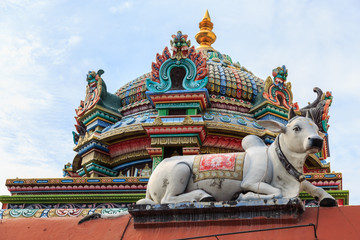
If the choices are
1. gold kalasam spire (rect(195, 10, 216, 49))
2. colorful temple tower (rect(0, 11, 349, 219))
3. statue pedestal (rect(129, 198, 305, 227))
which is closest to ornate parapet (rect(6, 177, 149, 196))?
colorful temple tower (rect(0, 11, 349, 219))

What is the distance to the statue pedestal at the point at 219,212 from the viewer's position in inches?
240

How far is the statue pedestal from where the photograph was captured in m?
6.10

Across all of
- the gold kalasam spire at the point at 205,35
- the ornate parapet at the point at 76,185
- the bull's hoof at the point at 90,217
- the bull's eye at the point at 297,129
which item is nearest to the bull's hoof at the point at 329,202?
the bull's eye at the point at 297,129

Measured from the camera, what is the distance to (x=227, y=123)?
17109 mm

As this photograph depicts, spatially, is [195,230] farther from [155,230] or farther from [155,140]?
[155,140]

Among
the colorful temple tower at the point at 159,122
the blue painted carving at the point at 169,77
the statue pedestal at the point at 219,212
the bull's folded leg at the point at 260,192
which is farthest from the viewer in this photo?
the blue painted carving at the point at 169,77

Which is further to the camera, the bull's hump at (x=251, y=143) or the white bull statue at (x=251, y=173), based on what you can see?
the bull's hump at (x=251, y=143)

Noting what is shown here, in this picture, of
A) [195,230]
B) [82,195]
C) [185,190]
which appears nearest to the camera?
[195,230]

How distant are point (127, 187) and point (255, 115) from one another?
6.66m

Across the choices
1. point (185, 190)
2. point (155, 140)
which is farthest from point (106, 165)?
point (185, 190)

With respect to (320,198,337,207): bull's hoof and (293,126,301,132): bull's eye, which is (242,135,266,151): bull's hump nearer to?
(293,126,301,132): bull's eye

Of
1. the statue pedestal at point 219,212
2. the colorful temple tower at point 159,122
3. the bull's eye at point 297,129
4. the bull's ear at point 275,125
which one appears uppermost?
the colorful temple tower at point 159,122

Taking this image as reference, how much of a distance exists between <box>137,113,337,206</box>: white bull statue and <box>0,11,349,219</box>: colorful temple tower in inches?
268

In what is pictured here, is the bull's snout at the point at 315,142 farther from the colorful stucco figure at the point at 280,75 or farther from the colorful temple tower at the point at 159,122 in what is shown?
the colorful stucco figure at the point at 280,75
